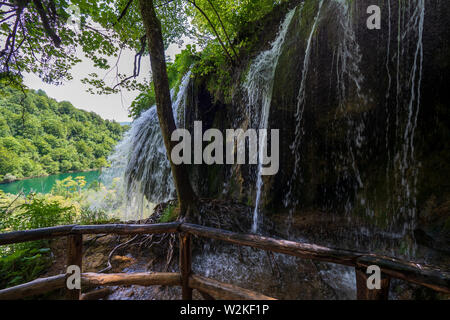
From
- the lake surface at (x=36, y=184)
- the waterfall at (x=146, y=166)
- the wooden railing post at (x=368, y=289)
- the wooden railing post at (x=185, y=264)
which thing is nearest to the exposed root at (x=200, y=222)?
the wooden railing post at (x=185, y=264)

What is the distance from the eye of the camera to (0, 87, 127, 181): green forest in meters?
29.3

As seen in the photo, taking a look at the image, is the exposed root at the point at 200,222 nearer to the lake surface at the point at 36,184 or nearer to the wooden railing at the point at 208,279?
the wooden railing at the point at 208,279

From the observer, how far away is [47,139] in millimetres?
35750

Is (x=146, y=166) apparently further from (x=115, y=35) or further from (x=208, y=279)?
(x=208, y=279)

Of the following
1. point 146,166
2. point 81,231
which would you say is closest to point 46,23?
point 146,166

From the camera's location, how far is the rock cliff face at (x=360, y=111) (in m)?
3.26

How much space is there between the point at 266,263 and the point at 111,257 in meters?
3.17

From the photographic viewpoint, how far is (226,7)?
5.39m

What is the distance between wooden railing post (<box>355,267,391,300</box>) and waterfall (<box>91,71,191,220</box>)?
6.04 metres

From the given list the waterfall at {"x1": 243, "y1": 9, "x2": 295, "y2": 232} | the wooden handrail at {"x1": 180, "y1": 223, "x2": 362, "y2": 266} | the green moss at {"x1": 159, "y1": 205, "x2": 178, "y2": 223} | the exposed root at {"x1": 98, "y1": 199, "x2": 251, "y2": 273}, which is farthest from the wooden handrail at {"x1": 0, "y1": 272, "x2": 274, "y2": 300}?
the waterfall at {"x1": 243, "y1": 9, "x2": 295, "y2": 232}

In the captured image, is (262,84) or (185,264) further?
(262,84)

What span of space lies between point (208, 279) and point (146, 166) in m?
5.84

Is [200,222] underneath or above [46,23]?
underneath
